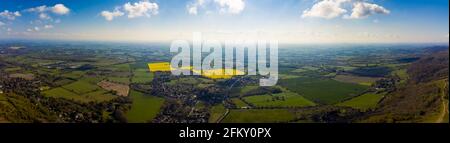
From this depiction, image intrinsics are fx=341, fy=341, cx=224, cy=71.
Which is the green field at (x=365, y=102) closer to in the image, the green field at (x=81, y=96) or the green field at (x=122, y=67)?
the green field at (x=81, y=96)

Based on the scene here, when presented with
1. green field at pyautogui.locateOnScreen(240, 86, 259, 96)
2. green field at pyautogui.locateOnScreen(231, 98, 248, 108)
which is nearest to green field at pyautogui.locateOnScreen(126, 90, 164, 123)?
green field at pyautogui.locateOnScreen(231, 98, 248, 108)

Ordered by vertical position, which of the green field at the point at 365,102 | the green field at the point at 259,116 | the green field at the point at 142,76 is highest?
the green field at the point at 142,76

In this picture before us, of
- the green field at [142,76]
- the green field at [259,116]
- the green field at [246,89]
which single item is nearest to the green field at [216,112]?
the green field at [259,116]

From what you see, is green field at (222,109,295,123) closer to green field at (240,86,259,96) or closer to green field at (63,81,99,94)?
green field at (240,86,259,96)

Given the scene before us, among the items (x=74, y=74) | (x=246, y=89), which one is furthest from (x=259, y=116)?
(x=74, y=74)
